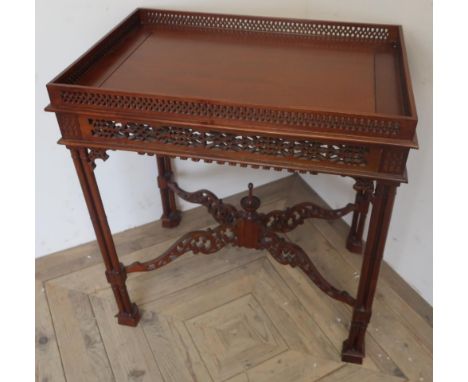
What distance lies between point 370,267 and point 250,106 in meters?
0.51

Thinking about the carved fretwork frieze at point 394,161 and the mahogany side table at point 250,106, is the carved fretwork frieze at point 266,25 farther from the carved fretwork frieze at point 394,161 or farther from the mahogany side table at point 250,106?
the carved fretwork frieze at point 394,161

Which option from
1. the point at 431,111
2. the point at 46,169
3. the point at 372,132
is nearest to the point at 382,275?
the point at 431,111

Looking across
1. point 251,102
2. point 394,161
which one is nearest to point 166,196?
point 251,102

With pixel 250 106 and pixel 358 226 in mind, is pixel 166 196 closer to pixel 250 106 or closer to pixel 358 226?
pixel 358 226

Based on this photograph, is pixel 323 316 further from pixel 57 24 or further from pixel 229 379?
pixel 57 24

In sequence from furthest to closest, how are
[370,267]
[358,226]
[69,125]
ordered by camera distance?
[358,226], [370,267], [69,125]

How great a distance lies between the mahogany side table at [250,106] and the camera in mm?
858

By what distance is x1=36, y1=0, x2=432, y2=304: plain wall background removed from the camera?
3.92 feet

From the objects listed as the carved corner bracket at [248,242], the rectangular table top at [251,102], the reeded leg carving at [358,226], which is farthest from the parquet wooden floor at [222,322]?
the rectangular table top at [251,102]

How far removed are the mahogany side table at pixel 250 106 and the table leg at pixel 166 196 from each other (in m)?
0.39

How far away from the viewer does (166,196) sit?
1.65m

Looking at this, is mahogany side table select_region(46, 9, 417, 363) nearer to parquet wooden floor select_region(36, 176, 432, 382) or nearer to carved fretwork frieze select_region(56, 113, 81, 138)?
carved fretwork frieze select_region(56, 113, 81, 138)

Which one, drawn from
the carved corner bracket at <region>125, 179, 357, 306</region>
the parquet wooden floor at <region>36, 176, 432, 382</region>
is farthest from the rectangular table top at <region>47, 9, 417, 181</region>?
the parquet wooden floor at <region>36, 176, 432, 382</region>

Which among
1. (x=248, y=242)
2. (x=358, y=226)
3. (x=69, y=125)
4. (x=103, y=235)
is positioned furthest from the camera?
(x=358, y=226)
